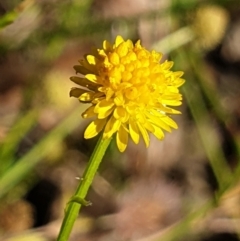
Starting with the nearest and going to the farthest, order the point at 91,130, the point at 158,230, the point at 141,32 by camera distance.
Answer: the point at 91,130 < the point at 158,230 < the point at 141,32

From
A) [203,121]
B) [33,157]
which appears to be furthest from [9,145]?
[203,121]

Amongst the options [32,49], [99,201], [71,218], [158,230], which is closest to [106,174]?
[99,201]

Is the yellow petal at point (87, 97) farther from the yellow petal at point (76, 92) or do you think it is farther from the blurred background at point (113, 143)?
the blurred background at point (113, 143)

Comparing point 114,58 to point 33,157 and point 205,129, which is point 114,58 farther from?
point 205,129

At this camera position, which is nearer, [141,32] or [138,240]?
[138,240]

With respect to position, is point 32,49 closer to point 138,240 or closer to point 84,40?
point 84,40

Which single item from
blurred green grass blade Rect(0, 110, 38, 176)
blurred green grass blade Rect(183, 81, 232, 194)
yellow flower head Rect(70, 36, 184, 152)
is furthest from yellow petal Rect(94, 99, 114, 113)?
blurred green grass blade Rect(183, 81, 232, 194)

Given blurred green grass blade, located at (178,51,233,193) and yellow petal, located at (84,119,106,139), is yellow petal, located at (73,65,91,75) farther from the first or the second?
blurred green grass blade, located at (178,51,233,193)
